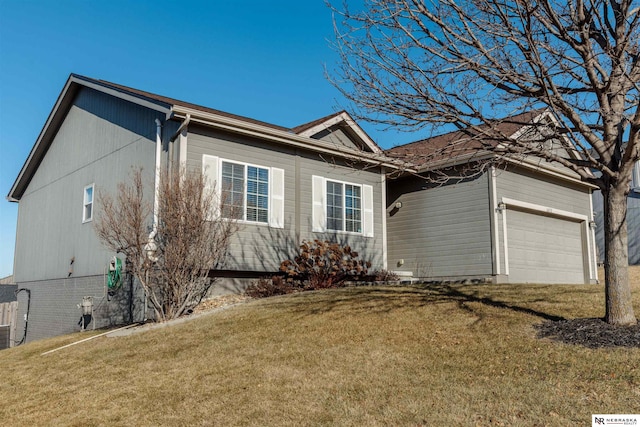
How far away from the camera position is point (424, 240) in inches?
589

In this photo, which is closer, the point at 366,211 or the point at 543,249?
the point at 366,211

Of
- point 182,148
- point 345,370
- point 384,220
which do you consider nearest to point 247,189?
point 182,148

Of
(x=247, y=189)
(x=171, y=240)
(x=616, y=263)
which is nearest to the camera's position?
(x=616, y=263)

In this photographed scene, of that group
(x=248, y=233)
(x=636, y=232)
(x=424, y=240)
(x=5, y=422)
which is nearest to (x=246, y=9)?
(x=248, y=233)

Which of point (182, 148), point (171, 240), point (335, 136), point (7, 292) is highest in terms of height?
point (335, 136)

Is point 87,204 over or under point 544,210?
over

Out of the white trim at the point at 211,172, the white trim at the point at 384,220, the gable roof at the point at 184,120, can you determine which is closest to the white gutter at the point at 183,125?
the gable roof at the point at 184,120

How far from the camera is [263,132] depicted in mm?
12328

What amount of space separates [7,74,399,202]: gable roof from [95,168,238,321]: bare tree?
1.48 meters

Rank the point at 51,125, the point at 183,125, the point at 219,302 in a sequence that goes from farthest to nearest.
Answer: the point at 51,125 → the point at 219,302 → the point at 183,125

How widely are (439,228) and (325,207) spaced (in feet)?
10.6

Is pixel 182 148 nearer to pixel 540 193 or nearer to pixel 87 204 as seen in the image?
pixel 87 204

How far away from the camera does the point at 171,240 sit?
10.2 meters

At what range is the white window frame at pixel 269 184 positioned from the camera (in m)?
11.6
